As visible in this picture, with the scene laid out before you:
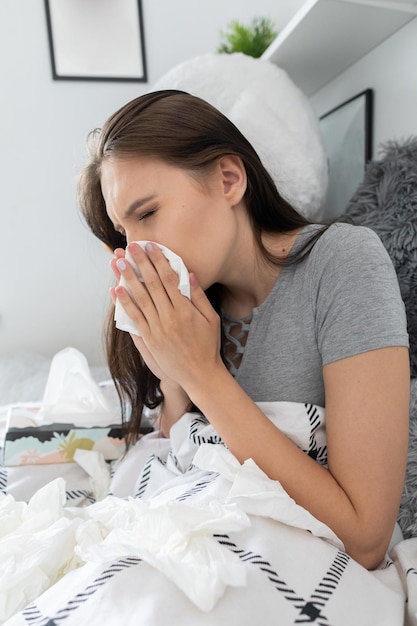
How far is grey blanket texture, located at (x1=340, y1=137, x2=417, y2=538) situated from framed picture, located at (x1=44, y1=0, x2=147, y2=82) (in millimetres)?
1203

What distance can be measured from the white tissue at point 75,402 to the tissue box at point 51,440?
1 cm

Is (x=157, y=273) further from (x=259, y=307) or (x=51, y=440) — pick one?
(x=51, y=440)

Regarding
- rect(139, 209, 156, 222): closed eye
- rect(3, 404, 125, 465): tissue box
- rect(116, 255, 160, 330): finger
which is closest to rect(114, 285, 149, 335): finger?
rect(116, 255, 160, 330): finger

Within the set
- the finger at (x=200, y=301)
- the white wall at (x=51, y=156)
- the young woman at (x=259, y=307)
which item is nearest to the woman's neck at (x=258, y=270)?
the young woman at (x=259, y=307)

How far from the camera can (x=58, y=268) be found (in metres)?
1.95

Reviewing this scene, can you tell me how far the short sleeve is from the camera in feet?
2.09

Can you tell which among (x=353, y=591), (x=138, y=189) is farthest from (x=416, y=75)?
(x=353, y=591)

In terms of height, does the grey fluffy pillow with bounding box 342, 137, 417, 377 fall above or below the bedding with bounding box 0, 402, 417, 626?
above

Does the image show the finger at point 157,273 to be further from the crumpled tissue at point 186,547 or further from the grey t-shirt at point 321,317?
the crumpled tissue at point 186,547

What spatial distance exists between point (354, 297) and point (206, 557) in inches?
14.4

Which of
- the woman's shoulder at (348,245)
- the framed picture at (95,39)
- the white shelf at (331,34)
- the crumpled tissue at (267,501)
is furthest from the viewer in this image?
the framed picture at (95,39)

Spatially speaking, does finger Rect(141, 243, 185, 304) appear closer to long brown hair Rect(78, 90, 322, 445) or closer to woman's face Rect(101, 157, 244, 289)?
woman's face Rect(101, 157, 244, 289)

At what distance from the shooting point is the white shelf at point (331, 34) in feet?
3.57

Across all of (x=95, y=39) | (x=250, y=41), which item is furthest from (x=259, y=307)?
(x=95, y=39)
